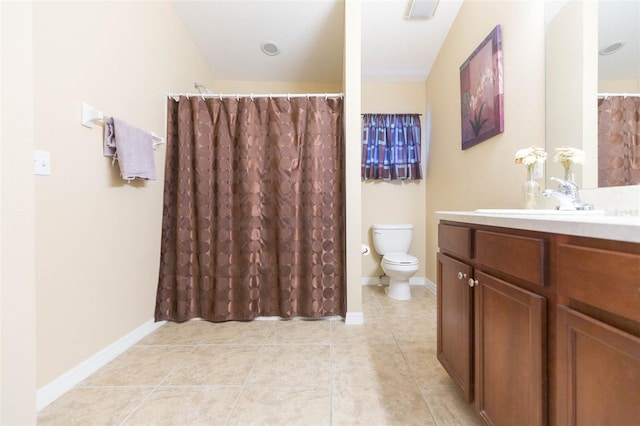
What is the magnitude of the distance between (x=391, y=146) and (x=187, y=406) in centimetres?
276

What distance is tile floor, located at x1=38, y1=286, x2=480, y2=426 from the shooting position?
104 centimetres

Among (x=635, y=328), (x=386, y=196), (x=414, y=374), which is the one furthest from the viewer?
(x=386, y=196)

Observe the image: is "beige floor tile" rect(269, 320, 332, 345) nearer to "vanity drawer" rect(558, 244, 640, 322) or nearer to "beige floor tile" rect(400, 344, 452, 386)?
"beige floor tile" rect(400, 344, 452, 386)

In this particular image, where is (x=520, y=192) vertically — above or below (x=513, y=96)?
below

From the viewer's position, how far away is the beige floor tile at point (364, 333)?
1634 millimetres

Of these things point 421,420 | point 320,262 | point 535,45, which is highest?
point 535,45

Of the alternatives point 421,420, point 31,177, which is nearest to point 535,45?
point 421,420

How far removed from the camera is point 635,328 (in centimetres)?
45

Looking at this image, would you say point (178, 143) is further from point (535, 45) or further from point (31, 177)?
point (535, 45)

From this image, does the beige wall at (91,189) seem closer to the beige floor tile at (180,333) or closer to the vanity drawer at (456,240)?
the beige floor tile at (180,333)

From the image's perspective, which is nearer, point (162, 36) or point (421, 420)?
point (421, 420)

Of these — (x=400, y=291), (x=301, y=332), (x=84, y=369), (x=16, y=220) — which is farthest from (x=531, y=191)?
(x=84, y=369)

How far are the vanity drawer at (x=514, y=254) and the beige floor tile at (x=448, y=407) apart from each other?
2.04ft

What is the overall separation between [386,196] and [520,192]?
1521mm
